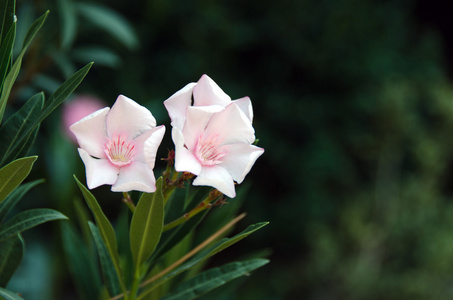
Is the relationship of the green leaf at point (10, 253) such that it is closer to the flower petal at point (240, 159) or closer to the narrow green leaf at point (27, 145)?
the narrow green leaf at point (27, 145)

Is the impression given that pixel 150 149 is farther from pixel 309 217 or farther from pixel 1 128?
pixel 309 217

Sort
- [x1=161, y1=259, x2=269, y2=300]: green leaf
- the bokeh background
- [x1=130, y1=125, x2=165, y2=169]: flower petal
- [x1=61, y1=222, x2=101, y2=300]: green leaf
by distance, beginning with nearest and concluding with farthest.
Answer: [x1=130, y1=125, x2=165, y2=169]: flower petal < [x1=161, y1=259, x2=269, y2=300]: green leaf < [x1=61, y1=222, x2=101, y2=300]: green leaf < the bokeh background

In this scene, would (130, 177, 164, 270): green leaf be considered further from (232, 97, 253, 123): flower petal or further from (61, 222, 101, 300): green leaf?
(61, 222, 101, 300): green leaf

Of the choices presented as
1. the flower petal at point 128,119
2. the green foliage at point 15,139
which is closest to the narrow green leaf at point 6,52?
the green foliage at point 15,139

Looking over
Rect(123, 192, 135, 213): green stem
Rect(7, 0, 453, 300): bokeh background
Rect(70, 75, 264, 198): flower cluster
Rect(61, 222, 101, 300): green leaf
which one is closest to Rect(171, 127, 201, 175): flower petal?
Rect(70, 75, 264, 198): flower cluster

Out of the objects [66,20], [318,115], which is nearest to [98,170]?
[66,20]

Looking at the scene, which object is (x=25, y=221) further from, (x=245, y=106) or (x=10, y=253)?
(x=245, y=106)

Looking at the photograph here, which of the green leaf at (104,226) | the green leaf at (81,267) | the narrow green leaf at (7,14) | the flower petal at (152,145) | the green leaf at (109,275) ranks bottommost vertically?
the green leaf at (81,267)
